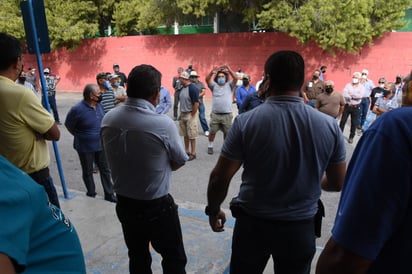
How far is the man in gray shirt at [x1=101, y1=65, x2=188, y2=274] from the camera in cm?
242

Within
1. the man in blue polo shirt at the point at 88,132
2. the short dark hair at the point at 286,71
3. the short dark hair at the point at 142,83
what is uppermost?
the short dark hair at the point at 286,71

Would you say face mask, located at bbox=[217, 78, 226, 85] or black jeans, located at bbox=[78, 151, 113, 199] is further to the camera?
face mask, located at bbox=[217, 78, 226, 85]

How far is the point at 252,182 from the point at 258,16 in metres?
13.2

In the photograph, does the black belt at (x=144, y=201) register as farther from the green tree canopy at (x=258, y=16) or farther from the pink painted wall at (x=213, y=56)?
the pink painted wall at (x=213, y=56)

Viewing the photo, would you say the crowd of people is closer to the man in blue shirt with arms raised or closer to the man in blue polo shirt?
the man in blue shirt with arms raised

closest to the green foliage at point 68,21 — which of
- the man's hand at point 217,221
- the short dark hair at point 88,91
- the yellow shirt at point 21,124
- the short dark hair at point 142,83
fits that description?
the short dark hair at point 88,91

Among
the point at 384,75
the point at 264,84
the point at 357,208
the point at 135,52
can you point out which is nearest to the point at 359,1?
the point at 384,75

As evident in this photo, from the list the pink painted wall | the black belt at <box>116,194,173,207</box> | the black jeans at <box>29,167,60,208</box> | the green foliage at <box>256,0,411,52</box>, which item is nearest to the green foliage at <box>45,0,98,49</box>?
the pink painted wall

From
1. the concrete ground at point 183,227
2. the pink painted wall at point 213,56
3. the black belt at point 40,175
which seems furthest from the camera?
the pink painted wall at point 213,56

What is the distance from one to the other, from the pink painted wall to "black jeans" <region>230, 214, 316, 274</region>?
44.6 ft

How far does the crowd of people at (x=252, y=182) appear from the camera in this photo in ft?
3.43

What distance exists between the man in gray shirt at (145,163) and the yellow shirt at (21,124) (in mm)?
646

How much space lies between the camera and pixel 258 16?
14219 mm

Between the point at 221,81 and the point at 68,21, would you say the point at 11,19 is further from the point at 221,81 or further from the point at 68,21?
the point at 221,81
